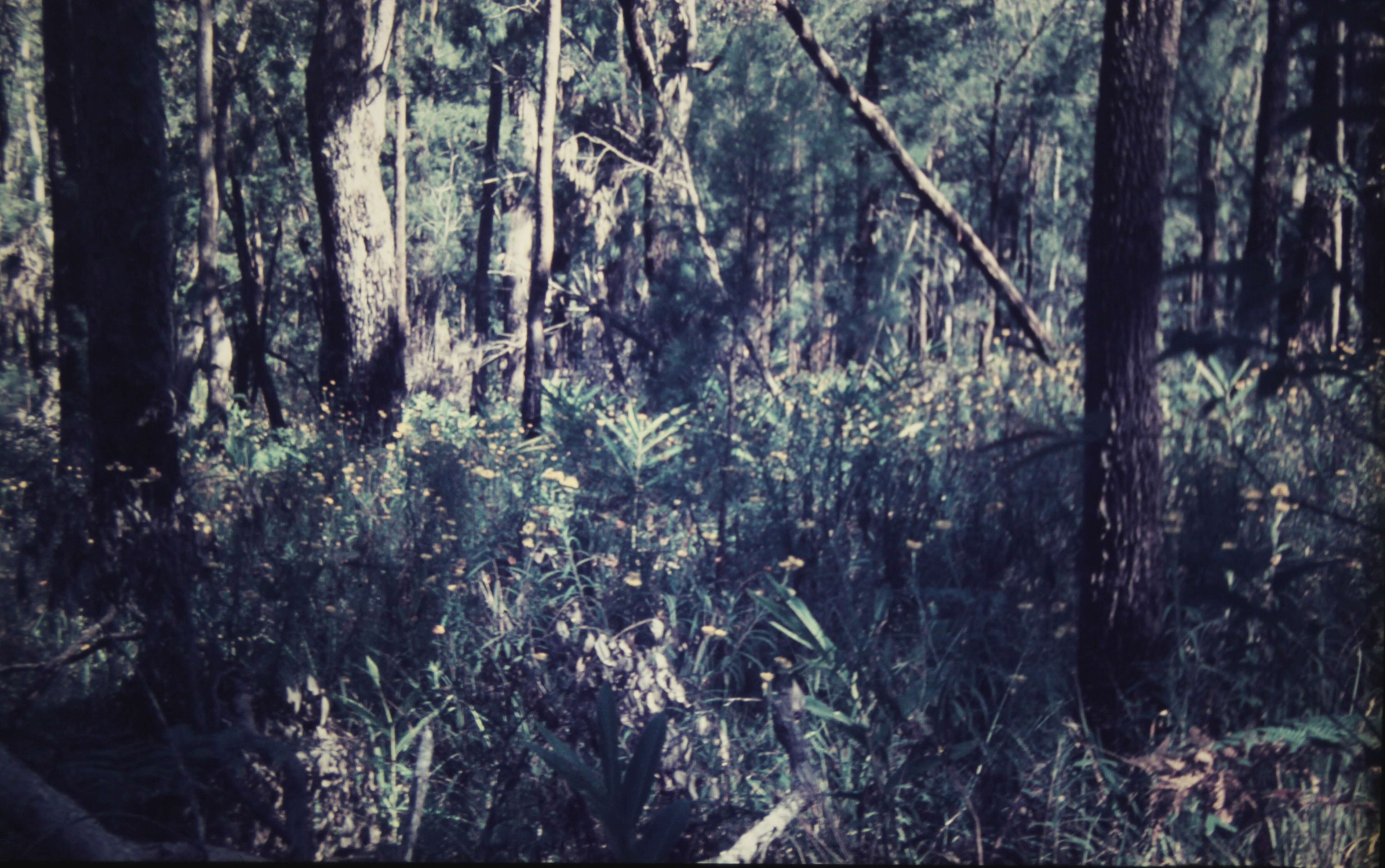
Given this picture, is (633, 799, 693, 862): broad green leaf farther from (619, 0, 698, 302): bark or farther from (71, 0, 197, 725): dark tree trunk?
(619, 0, 698, 302): bark

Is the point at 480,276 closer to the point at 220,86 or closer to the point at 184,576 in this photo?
the point at 220,86

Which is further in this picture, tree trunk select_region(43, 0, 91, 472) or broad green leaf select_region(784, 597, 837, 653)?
tree trunk select_region(43, 0, 91, 472)

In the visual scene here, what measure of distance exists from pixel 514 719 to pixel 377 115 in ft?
15.9

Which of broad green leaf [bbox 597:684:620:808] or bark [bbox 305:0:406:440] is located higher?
bark [bbox 305:0:406:440]

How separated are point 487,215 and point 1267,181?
18.8ft

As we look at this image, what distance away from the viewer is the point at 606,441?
407cm

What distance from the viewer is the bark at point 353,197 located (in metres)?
5.58

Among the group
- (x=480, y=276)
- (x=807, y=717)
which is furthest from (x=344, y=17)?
(x=807, y=717)

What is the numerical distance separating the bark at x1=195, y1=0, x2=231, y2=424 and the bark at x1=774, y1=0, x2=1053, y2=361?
3146mm

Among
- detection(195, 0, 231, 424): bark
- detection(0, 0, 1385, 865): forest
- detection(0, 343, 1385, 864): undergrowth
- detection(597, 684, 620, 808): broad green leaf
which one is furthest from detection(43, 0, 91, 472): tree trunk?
detection(597, 684, 620, 808): broad green leaf

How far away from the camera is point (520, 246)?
685cm

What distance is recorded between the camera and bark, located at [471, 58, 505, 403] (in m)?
6.15

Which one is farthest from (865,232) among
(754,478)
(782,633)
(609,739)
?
(609,739)

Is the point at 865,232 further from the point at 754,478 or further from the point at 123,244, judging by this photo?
the point at 123,244
